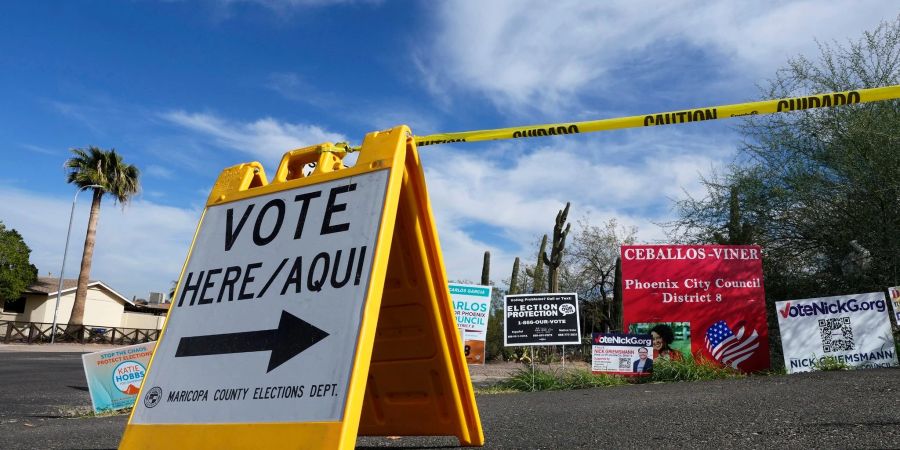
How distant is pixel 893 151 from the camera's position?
12.6 m

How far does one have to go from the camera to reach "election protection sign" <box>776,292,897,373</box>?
398 inches

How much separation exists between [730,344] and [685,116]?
816 centimetres

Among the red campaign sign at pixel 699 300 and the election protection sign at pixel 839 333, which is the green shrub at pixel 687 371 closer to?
the red campaign sign at pixel 699 300

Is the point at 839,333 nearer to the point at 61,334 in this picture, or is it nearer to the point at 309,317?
the point at 309,317

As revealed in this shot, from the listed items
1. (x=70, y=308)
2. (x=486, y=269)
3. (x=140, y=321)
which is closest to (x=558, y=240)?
(x=486, y=269)

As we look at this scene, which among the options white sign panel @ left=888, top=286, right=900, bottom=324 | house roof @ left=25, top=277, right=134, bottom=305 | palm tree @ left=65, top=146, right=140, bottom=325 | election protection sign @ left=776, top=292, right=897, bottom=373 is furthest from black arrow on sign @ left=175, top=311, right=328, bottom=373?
house roof @ left=25, top=277, right=134, bottom=305

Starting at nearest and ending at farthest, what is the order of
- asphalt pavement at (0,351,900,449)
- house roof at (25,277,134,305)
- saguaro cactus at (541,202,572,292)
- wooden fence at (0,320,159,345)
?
asphalt pavement at (0,351,900,449) < saguaro cactus at (541,202,572,292) < wooden fence at (0,320,159,345) < house roof at (25,277,134,305)

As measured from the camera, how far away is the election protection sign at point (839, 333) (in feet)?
33.2

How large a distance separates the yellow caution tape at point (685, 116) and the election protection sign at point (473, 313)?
10.3m

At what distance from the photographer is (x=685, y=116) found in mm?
4074

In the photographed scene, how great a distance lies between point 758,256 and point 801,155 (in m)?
4.20

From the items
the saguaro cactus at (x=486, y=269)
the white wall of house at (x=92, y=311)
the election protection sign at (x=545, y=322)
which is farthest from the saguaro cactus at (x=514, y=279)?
the white wall of house at (x=92, y=311)

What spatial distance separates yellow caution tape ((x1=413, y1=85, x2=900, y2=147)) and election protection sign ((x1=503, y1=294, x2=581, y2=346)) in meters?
7.60

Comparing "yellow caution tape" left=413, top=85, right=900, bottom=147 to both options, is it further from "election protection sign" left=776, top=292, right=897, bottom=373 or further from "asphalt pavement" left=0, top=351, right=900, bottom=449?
"election protection sign" left=776, top=292, right=897, bottom=373
